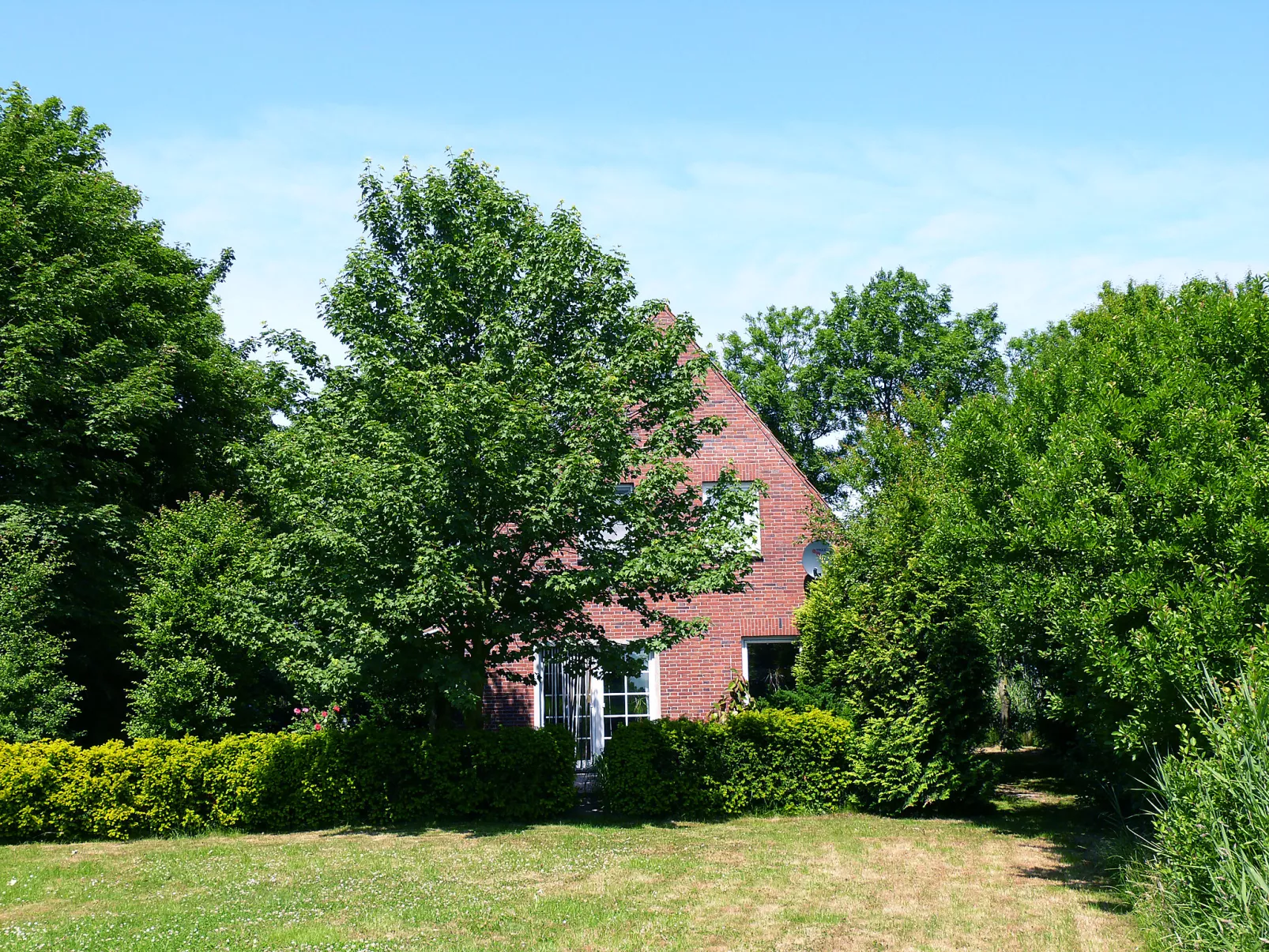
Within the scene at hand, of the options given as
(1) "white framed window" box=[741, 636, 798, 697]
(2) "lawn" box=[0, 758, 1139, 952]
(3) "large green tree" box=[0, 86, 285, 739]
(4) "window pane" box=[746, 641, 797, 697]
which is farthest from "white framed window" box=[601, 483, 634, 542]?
(3) "large green tree" box=[0, 86, 285, 739]

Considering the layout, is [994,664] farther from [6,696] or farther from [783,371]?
[783,371]

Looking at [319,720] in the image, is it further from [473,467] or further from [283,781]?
[473,467]

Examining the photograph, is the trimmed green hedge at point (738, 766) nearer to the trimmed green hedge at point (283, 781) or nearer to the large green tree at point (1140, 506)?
the trimmed green hedge at point (283, 781)

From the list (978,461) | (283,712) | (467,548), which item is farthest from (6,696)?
(978,461)

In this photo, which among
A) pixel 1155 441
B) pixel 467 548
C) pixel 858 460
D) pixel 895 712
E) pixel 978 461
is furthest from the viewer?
pixel 858 460

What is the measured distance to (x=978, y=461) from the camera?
1173 centimetres

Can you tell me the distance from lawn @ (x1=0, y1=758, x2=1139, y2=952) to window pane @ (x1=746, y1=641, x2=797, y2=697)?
5.21 meters

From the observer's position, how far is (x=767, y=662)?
19.5 meters

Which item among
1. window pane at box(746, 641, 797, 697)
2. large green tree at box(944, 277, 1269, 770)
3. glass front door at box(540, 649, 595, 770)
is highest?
large green tree at box(944, 277, 1269, 770)

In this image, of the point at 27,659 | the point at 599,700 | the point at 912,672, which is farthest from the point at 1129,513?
the point at 27,659

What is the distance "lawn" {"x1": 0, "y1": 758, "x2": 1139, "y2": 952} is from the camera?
324 inches

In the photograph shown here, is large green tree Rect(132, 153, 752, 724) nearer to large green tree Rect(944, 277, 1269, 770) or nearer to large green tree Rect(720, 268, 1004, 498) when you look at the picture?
large green tree Rect(944, 277, 1269, 770)

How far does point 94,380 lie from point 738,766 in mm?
14856

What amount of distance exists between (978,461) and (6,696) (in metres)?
14.7
